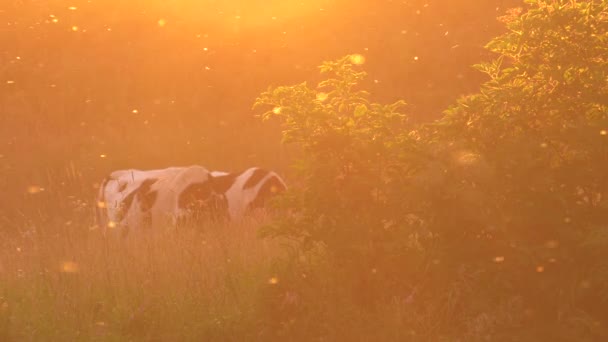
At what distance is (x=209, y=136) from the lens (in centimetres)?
2302

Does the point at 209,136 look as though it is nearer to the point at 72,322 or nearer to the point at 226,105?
the point at 226,105

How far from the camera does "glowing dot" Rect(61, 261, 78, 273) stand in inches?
376

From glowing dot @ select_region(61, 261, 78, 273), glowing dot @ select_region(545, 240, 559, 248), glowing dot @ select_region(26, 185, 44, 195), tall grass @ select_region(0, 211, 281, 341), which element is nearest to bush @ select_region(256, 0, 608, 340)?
glowing dot @ select_region(545, 240, 559, 248)

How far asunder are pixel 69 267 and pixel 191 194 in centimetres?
486

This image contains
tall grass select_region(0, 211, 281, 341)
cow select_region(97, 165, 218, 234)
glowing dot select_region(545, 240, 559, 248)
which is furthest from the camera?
cow select_region(97, 165, 218, 234)

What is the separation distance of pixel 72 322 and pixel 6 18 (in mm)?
24586

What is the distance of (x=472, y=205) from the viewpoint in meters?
7.78

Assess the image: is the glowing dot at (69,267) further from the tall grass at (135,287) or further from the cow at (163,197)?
the cow at (163,197)

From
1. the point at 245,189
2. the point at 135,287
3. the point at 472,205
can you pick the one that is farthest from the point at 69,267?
the point at 245,189

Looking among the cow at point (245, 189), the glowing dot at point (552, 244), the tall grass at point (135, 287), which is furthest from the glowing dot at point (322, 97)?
the cow at point (245, 189)

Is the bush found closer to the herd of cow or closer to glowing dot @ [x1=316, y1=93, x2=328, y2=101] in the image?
glowing dot @ [x1=316, y1=93, x2=328, y2=101]

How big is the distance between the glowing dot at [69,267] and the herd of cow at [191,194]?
4.10 m

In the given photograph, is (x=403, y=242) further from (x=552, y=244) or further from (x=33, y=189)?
(x=33, y=189)

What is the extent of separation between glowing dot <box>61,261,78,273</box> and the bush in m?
2.26
